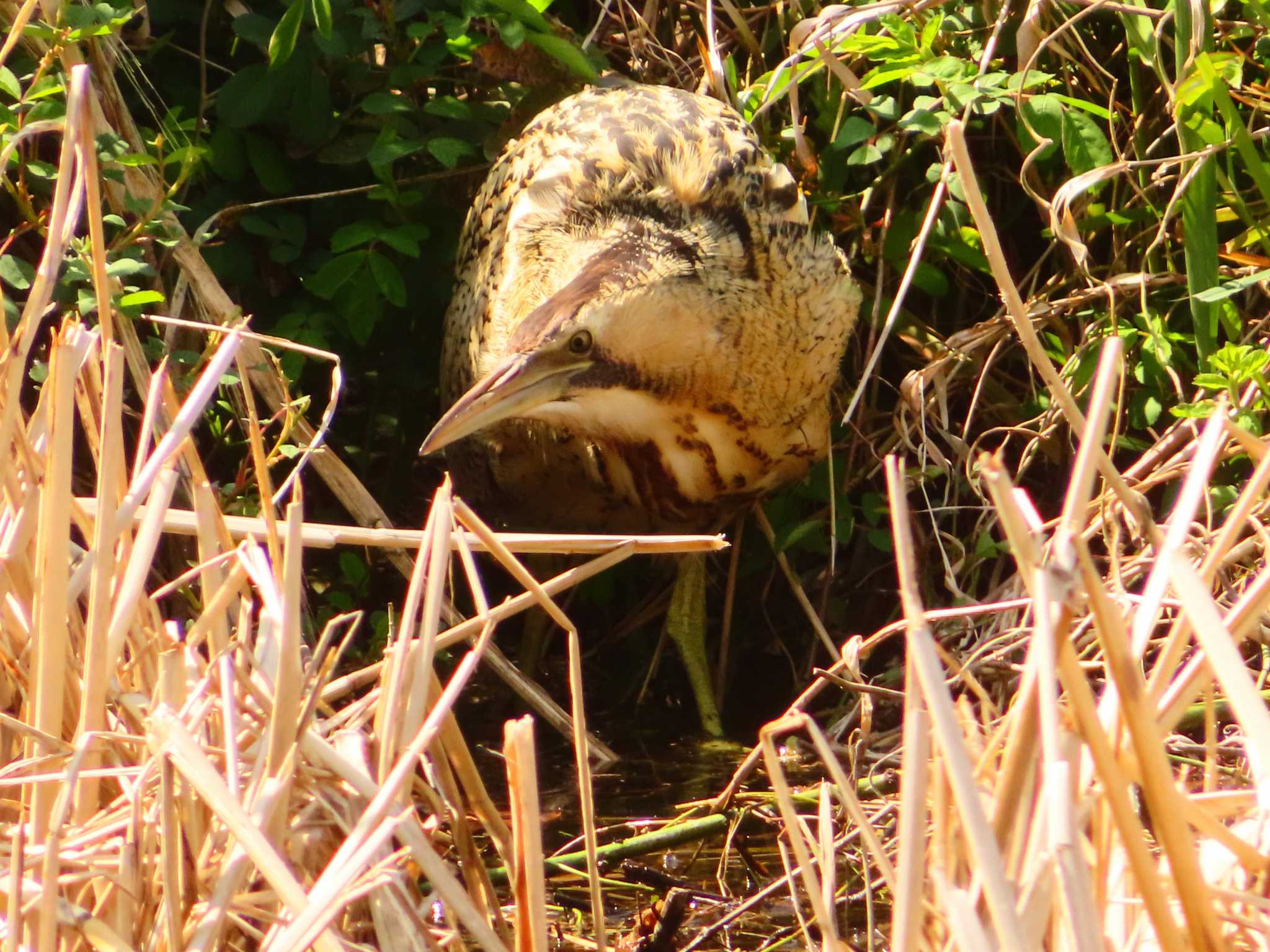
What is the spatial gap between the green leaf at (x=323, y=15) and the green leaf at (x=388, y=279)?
1.28 ft

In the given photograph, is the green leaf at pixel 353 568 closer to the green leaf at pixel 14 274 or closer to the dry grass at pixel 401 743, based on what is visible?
the green leaf at pixel 14 274

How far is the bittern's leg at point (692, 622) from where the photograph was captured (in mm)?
3223

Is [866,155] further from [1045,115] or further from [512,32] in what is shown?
[512,32]

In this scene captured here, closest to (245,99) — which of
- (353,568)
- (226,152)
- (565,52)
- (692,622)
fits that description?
(226,152)

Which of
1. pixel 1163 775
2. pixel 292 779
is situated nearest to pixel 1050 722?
pixel 1163 775

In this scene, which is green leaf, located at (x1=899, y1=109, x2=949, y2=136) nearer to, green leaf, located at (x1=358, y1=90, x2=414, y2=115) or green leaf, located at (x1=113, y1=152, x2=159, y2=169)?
green leaf, located at (x1=358, y1=90, x2=414, y2=115)

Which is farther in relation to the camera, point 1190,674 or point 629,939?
point 629,939

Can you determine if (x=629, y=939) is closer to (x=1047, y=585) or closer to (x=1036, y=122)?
(x=1047, y=585)

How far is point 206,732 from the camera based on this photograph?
60.4 inches

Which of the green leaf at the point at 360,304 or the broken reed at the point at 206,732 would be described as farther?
the green leaf at the point at 360,304

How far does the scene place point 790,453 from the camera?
10.2 feet

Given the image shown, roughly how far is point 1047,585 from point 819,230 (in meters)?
2.22

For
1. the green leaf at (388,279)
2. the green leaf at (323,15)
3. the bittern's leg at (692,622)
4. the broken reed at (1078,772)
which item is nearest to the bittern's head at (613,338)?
the green leaf at (388,279)

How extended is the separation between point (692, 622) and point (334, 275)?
95 centimetres
